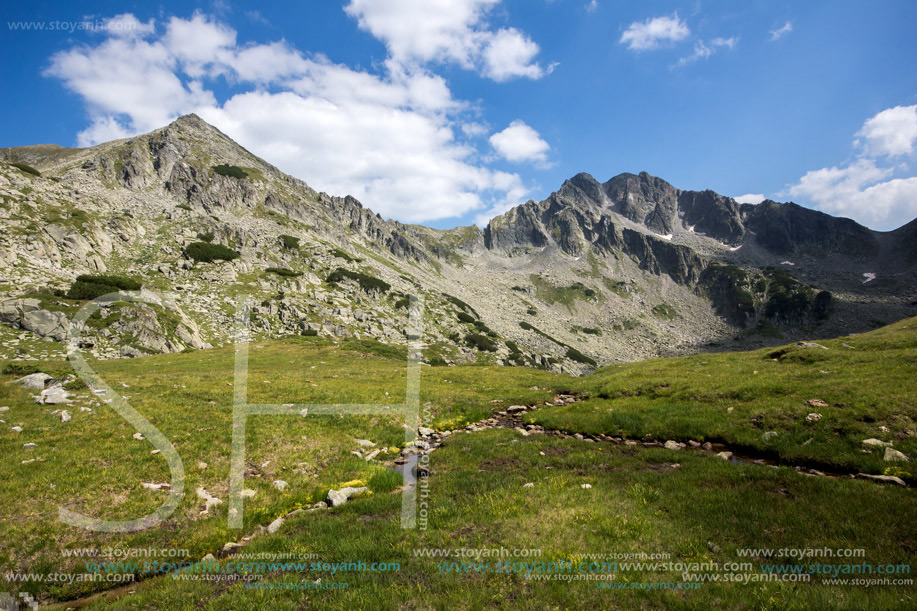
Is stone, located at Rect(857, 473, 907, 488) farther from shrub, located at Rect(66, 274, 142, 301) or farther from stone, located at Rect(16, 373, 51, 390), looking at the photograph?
shrub, located at Rect(66, 274, 142, 301)

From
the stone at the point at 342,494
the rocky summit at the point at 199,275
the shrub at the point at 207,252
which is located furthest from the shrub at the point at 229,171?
the stone at the point at 342,494

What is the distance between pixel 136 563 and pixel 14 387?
17361 millimetres

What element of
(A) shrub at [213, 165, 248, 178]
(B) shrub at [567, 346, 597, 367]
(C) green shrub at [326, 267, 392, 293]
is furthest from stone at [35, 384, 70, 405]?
(A) shrub at [213, 165, 248, 178]

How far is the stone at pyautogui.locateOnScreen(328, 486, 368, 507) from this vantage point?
12528 millimetres

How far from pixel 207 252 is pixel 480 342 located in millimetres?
73474

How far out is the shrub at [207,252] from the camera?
85688 mm

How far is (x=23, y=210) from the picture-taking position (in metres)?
70.1

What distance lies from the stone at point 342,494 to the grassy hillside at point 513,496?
0.61 metres

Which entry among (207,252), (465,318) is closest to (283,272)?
(207,252)

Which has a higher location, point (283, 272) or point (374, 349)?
point (283, 272)

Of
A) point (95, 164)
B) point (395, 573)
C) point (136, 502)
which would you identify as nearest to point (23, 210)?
point (95, 164)

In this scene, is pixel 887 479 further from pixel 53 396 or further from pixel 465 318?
pixel 465 318

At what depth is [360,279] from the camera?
114m

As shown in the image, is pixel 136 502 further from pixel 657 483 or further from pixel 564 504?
pixel 657 483
